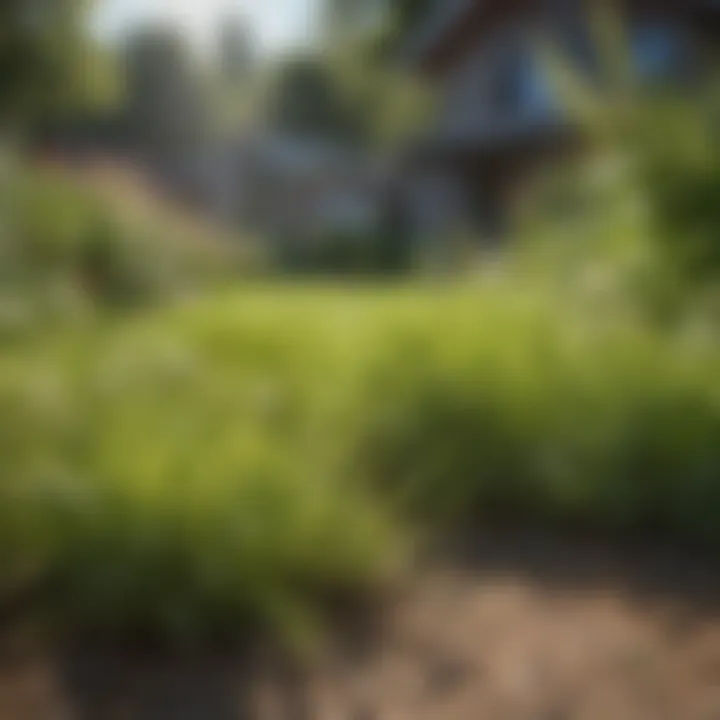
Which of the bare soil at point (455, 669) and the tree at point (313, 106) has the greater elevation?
the tree at point (313, 106)

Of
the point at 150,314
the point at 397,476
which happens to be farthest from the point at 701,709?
the point at 150,314

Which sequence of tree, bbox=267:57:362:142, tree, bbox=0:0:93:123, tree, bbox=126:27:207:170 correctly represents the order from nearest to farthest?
tree, bbox=0:0:93:123
tree, bbox=126:27:207:170
tree, bbox=267:57:362:142

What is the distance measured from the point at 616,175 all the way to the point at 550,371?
75 centimetres

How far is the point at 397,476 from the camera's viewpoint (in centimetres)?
346

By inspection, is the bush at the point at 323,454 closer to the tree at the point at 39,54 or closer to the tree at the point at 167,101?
the tree at the point at 39,54

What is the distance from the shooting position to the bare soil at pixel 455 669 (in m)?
2.39

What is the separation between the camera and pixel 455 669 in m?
2.57

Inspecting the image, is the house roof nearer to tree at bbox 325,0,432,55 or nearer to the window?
tree at bbox 325,0,432,55

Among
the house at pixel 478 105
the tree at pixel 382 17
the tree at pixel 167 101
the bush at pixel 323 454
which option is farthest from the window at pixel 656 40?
the bush at pixel 323 454

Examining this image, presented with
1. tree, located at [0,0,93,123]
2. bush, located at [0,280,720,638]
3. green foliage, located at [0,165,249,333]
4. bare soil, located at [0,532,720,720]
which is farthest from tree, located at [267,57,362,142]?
bare soil, located at [0,532,720,720]

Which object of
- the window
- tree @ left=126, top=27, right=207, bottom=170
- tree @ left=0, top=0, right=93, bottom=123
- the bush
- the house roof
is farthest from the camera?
tree @ left=126, top=27, right=207, bottom=170

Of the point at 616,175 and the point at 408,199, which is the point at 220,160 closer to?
the point at 408,199

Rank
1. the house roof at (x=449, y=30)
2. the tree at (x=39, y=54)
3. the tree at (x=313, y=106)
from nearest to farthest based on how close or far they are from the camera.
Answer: the tree at (x=39, y=54), the house roof at (x=449, y=30), the tree at (x=313, y=106)

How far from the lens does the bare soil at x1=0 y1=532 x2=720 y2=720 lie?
2.39 meters
